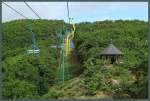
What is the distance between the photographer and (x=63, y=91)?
15.0 metres

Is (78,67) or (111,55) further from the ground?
(111,55)

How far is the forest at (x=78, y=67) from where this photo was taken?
1366 centimetres

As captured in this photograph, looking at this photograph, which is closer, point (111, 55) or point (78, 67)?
point (111, 55)

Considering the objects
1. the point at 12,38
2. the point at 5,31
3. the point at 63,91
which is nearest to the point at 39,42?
the point at 12,38

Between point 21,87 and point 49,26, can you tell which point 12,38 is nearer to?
point 49,26

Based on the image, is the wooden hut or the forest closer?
the forest

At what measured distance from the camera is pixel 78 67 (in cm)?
2398

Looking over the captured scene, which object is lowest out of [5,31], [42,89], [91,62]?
[42,89]

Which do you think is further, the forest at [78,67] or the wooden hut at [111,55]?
the wooden hut at [111,55]

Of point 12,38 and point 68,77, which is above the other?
point 12,38

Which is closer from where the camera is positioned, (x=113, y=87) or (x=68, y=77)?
(x=113, y=87)

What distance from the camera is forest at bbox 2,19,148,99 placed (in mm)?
13664

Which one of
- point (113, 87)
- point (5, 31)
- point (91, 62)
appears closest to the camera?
point (113, 87)

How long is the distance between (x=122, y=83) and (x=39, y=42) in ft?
54.3
